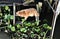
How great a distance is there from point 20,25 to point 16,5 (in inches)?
21.3

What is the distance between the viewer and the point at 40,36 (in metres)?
4.15

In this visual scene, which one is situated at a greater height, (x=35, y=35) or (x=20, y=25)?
(x=20, y=25)

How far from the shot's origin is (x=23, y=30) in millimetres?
4082

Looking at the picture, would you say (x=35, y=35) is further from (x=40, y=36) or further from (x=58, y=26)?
(x=58, y=26)

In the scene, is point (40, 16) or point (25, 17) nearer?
point (25, 17)

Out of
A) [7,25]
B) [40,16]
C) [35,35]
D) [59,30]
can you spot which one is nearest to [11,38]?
[7,25]

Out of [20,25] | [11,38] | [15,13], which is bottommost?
[11,38]

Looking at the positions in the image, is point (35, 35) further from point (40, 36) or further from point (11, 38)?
point (11, 38)

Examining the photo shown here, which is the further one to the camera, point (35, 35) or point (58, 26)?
point (58, 26)

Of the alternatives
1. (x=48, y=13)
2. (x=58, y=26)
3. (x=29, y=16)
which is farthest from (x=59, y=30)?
(x=29, y=16)

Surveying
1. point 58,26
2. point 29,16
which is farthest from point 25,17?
point 58,26

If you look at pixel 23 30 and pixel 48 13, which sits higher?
pixel 48 13

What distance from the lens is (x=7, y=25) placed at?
4.15 meters

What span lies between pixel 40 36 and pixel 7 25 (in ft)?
3.00
